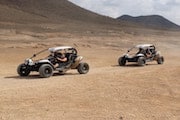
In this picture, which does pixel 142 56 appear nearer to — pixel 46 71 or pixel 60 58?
pixel 60 58

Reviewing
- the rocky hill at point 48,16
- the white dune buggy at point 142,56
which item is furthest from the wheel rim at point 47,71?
the rocky hill at point 48,16

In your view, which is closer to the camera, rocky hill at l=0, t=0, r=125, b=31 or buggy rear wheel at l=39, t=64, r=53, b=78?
buggy rear wheel at l=39, t=64, r=53, b=78

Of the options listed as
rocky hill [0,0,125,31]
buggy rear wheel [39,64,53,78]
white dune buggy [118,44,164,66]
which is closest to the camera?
buggy rear wheel [39,64,53,78]

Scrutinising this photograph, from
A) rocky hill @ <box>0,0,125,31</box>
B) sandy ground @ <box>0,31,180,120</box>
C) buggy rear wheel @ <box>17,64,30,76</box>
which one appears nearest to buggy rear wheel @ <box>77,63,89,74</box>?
sandy ground @ <box>0,31,180,120</box>

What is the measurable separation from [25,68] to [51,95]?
5.19 m

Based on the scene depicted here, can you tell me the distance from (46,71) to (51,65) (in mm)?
484

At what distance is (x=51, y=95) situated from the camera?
548 inches

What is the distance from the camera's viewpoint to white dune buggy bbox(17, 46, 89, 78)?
18.4 metres

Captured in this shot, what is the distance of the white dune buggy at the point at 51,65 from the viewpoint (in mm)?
18438

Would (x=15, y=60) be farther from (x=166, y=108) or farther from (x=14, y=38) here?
(x=14, y=38)

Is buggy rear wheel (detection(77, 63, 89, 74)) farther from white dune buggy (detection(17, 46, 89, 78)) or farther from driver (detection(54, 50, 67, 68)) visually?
driver (detection(54, 50, 67, 68))

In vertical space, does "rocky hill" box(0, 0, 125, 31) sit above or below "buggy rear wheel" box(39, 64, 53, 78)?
above

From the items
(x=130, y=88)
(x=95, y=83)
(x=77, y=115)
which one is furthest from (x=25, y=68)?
(x=77, y=115)

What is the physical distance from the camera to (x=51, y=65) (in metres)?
18.8
